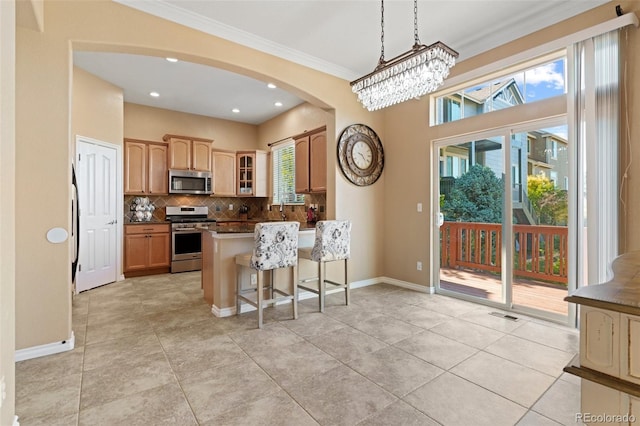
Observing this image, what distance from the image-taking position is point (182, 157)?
6.03 m

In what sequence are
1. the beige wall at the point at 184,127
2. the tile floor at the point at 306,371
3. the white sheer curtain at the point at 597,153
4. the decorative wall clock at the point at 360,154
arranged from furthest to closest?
the beige wall at the point at 184,127 → the decorative wall clock at the point at 360,154 → the white sheer curtain at the point at 597,153 → the tile floor at the point at 306,371

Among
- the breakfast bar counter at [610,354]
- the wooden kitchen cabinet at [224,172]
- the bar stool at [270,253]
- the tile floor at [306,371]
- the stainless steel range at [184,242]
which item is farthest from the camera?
the wooden kitchen cabinet at [224,172]

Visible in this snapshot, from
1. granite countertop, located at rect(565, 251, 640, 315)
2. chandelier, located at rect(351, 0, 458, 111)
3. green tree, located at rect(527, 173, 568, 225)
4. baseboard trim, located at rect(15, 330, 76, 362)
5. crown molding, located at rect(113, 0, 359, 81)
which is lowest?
baseboard trim, located at rect(15, 330, 76, 362)

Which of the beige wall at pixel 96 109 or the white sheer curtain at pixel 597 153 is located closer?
the white sheer curtain at pixel 597 153

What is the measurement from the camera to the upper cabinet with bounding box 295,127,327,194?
4777 millimetres

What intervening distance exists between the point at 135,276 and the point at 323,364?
4478 mm

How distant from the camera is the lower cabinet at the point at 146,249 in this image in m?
5.32

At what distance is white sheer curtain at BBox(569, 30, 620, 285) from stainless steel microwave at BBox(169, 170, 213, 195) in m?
5.82

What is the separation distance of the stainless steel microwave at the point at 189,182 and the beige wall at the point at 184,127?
85cm

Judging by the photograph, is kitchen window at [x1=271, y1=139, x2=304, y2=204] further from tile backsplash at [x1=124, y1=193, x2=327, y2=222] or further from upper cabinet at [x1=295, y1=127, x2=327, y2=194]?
upper cabinet at [x1=295, y1=127, x2=327, y2=194]

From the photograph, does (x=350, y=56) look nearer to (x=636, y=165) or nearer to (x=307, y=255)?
(x=307, y=255)

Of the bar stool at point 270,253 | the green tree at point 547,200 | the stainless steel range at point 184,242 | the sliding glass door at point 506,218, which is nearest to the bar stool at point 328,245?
the bar stool at point 270,253
